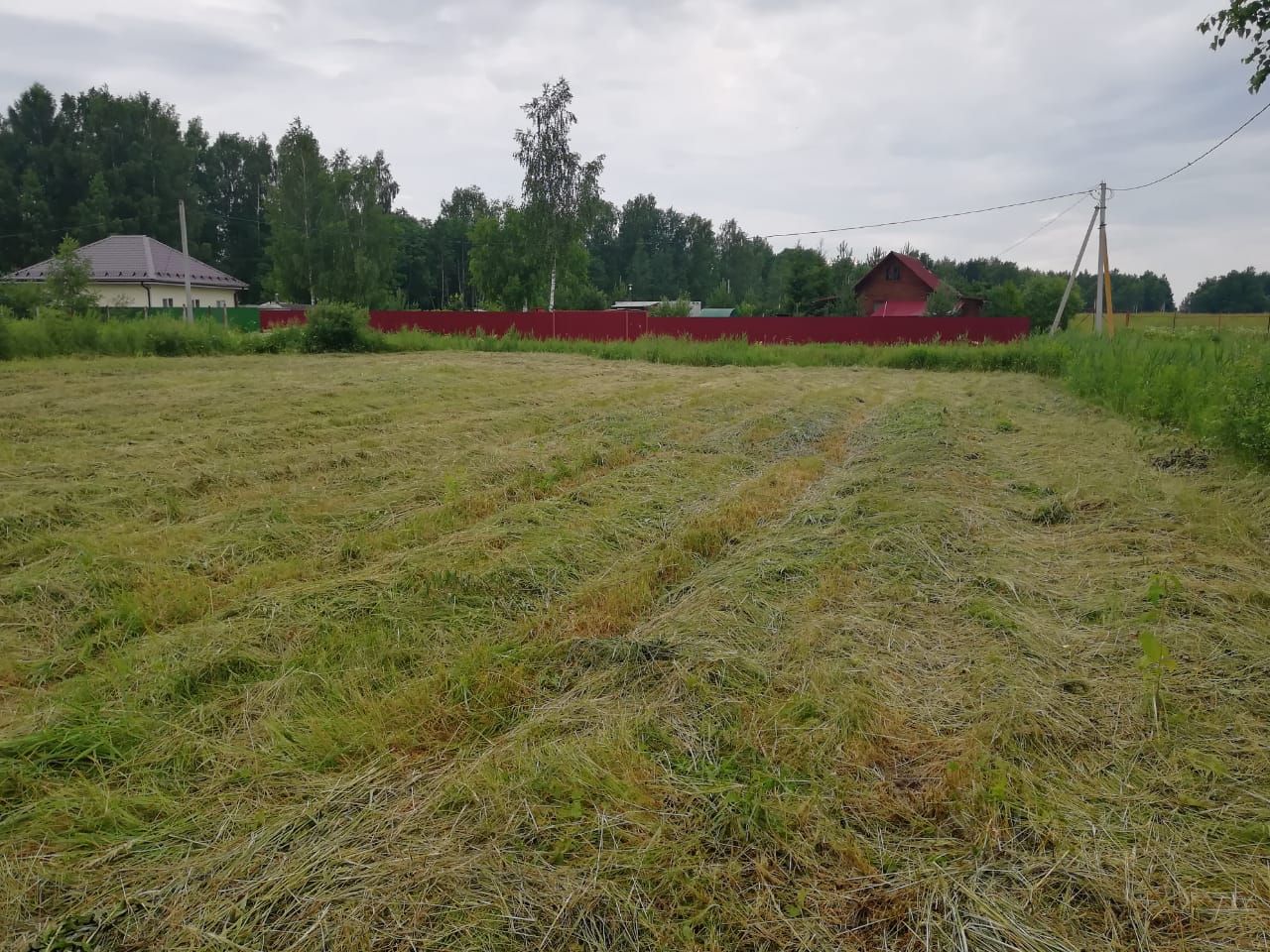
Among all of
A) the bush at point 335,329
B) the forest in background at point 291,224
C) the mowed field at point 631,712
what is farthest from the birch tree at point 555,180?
the mowed field at point 631,712

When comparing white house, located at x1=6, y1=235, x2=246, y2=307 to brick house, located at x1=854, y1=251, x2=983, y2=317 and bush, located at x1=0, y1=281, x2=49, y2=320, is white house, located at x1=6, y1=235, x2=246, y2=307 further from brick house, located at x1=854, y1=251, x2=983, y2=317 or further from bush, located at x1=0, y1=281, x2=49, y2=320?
brick house, located at x1=854, y1=251, x2=983, y2=317

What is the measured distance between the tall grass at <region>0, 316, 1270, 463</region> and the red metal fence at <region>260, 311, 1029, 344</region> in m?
1.60

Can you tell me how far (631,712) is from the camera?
2.69 m

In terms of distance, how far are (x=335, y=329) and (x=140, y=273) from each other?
22.5 m

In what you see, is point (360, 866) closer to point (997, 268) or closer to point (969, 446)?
point (969, 446)

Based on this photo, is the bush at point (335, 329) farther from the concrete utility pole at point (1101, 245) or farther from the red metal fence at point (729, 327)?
the concrete utility pole at point (1101, 245)

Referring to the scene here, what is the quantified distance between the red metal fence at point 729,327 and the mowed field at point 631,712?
1968 centimetres

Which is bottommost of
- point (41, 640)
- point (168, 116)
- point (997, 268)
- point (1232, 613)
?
point (41, 640)

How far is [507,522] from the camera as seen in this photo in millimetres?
5043

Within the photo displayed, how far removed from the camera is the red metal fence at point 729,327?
24.4m

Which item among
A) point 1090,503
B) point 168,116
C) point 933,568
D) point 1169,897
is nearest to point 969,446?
point 1090,503

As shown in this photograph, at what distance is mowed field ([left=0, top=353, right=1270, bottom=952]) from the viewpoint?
185 centimetres

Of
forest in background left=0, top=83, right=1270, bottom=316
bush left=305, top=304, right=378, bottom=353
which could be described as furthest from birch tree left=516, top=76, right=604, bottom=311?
bush left=305, top=304, right=378, bottom=353

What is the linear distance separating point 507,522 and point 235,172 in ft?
213
